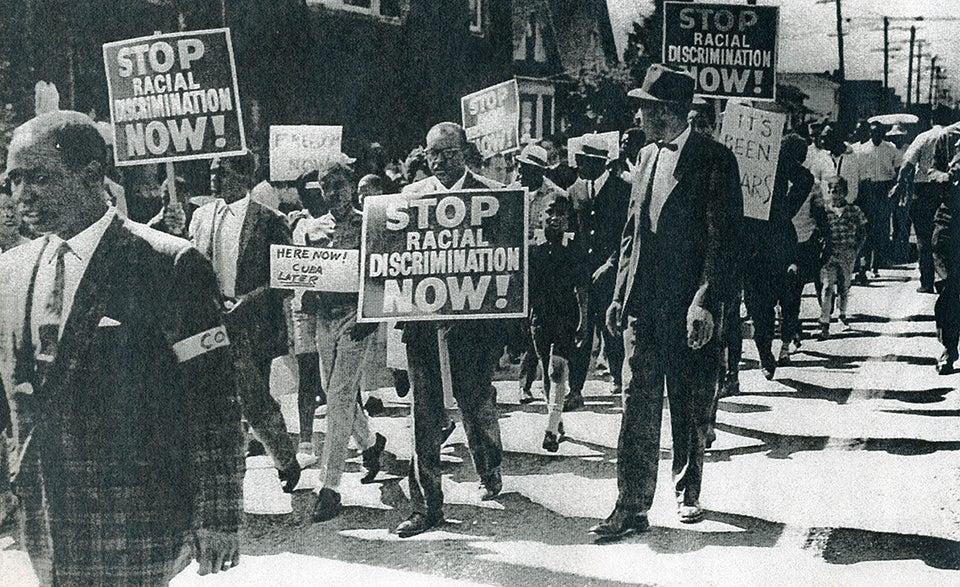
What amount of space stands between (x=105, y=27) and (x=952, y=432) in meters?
4.81

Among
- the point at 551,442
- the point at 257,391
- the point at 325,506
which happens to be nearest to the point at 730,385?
the point at 551,442

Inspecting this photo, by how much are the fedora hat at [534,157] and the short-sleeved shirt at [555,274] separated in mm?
427

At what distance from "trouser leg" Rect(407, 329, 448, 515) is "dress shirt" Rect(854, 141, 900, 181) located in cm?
246

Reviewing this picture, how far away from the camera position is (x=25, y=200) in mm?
4855

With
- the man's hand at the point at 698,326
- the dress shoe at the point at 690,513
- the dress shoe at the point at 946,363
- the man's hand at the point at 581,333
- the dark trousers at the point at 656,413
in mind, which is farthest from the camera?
the man's hand at the point at 581,333

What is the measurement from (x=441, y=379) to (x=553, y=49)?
181 centimetres

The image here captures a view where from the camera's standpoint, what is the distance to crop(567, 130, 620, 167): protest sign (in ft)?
20.0

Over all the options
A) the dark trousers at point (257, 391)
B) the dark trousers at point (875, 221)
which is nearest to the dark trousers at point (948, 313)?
the dark trousers at point (875, 221)

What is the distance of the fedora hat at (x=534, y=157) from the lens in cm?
615

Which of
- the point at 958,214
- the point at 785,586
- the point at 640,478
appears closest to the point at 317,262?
the point at 640,478

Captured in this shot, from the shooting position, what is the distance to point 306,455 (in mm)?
6328

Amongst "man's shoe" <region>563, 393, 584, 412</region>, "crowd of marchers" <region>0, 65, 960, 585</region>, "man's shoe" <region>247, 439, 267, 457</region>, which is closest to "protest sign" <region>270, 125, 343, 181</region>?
"crowd of marchers" <region>0, 65, 960, 585</region>

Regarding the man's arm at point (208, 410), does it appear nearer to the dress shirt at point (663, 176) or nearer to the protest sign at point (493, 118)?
the protest sign at point (493, 118)

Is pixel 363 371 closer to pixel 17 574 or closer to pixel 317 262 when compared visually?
pixel 317 262
